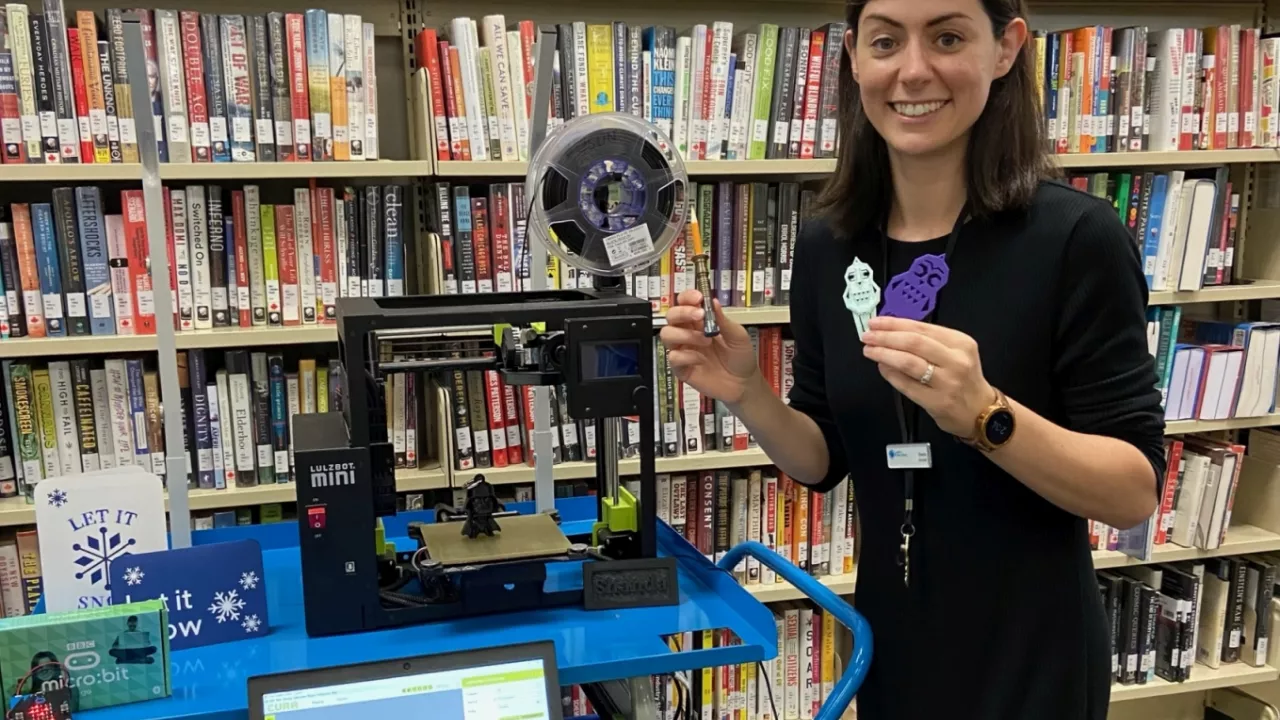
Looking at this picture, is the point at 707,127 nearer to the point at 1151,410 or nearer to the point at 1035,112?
the point at 1035,112

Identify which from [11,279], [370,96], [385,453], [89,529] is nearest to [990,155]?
[385,453]

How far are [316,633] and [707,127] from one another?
4.38ft

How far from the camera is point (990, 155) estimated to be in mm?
1123

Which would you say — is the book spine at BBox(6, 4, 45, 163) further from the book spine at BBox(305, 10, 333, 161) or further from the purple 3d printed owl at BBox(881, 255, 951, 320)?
the purple 3d printed owl at BBox(881, 255, 951, 320)

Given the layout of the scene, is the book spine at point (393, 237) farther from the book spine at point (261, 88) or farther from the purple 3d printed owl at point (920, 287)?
the purple 3d printed owl at point (920, 287)

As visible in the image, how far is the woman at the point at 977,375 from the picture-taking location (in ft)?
3.40

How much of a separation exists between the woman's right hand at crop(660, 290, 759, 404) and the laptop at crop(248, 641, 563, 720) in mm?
381

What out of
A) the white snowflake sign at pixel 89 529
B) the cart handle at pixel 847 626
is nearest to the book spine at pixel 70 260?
the white snowflake sign at pixel 89 529

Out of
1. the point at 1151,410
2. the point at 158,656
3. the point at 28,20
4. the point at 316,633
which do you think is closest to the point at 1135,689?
the point at 1151,410

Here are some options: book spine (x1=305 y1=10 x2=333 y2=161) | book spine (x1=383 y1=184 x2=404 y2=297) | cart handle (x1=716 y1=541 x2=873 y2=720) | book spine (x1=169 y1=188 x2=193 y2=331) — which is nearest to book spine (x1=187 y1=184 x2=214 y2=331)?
book spine (x1=169 y1=188 x2=193 y2=331)

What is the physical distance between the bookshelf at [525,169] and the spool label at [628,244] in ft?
2.68

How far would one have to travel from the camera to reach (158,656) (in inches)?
36.4

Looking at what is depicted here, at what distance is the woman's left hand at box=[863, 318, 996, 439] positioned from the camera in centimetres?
90

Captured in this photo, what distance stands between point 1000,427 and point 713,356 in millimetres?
374
